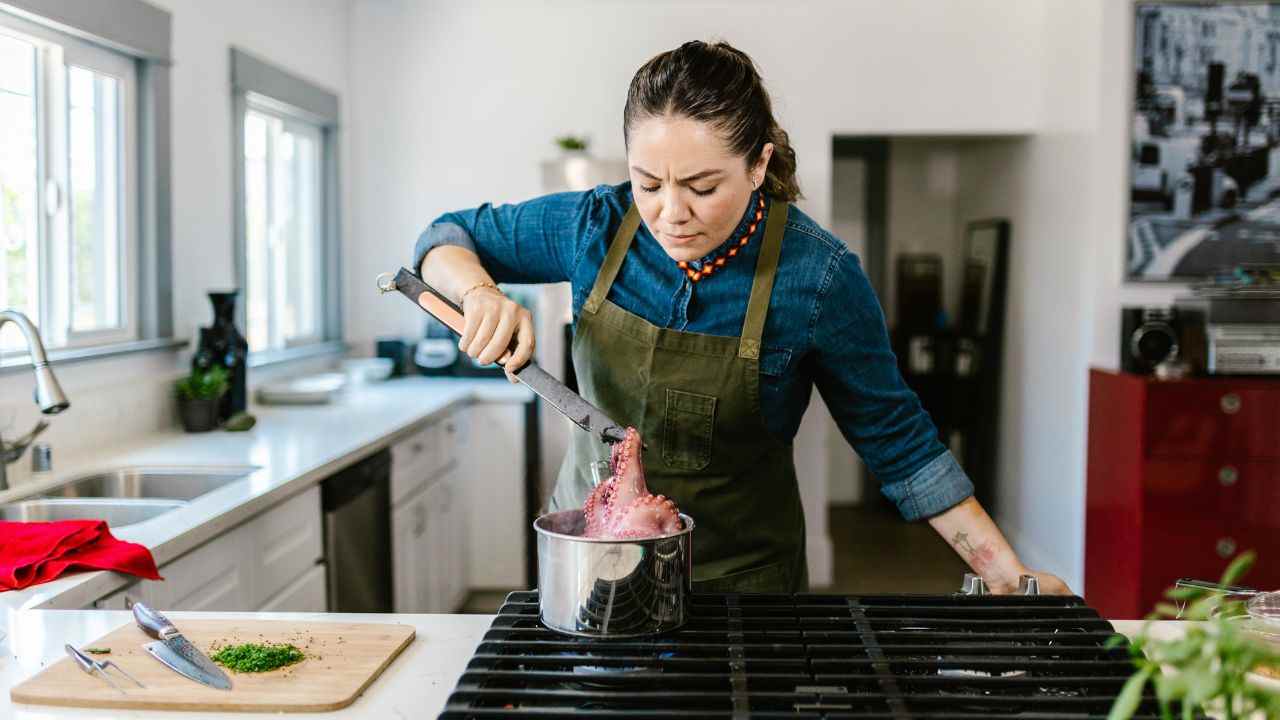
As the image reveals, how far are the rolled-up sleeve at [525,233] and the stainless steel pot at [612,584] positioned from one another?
75 centimetres

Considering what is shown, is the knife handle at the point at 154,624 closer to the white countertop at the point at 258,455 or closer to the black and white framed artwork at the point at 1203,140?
the white countertop at the point at 258,455

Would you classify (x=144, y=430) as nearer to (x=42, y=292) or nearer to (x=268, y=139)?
(x=42, y=292)

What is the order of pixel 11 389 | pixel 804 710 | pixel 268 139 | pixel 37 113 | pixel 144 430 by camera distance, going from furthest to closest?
1. pixel 268 139
2. pixel 144 430
3. pixel 37 113
4. pixel 11 389
5. pixel 804 710

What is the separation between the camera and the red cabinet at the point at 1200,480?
356cm

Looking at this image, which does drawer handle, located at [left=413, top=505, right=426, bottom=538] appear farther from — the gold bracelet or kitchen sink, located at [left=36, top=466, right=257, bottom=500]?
the gold bracelet

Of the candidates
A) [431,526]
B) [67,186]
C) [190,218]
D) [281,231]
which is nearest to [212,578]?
[67,186]

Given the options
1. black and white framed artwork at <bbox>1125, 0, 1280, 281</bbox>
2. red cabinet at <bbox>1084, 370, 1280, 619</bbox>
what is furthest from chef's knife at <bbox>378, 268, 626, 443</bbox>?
black and white framed artwork at <bbox>1125, 0, 1280, 281</bbox>

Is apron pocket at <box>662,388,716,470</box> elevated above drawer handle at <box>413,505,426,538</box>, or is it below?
above

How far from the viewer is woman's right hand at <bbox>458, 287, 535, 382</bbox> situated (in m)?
1.42

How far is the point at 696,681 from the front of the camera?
102 cm

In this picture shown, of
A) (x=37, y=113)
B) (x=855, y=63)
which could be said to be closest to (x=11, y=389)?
(x=37, y=113)

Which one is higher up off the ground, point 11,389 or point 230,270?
point 230,270

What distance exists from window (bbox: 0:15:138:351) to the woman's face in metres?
1.88

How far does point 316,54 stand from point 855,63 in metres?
2.20
